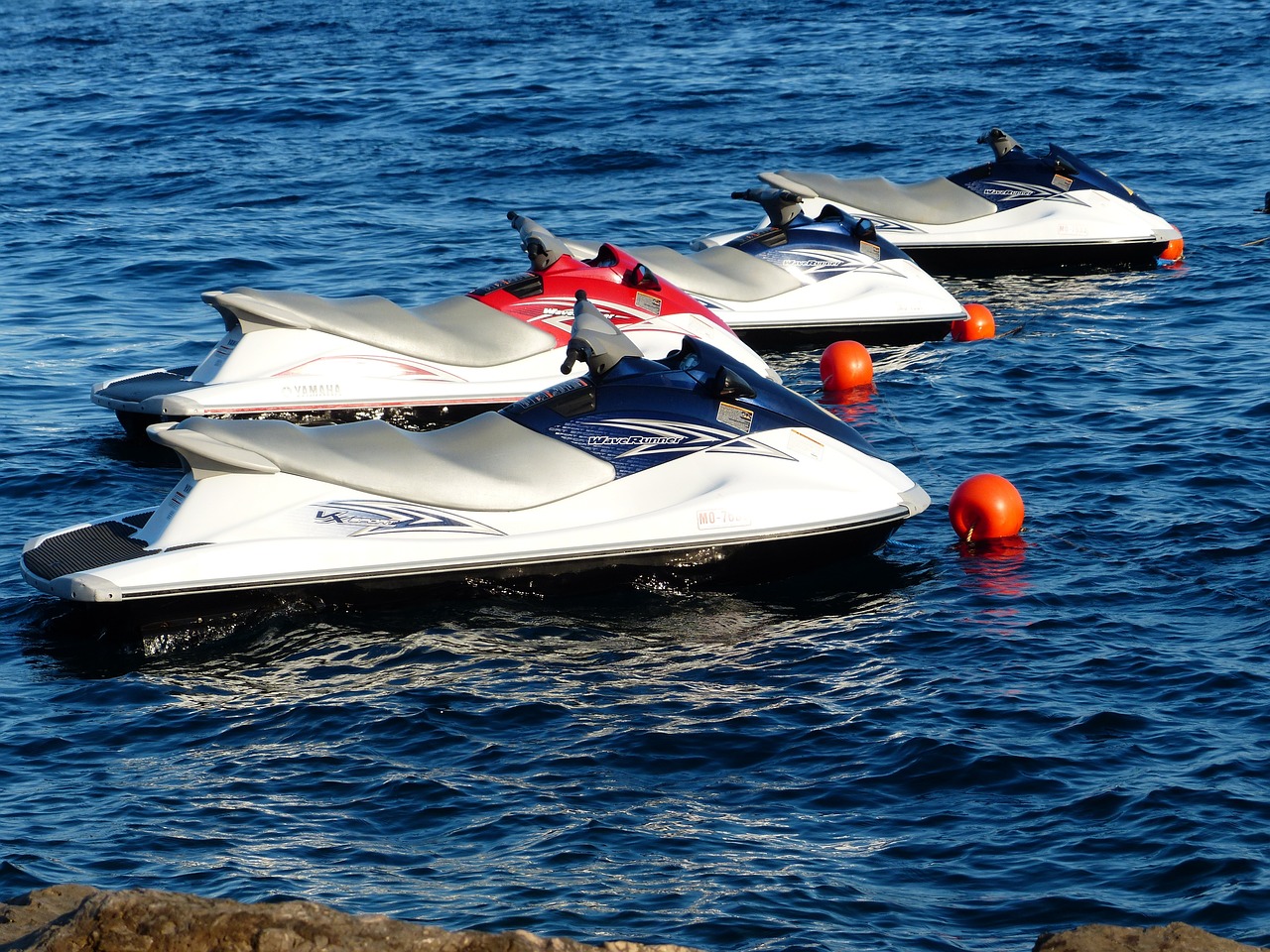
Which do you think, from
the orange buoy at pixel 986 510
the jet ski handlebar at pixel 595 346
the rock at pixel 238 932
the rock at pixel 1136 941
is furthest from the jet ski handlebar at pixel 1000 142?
the rock at pixel 238 932

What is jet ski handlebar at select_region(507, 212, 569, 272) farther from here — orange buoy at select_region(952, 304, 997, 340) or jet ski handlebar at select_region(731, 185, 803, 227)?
orange buoy at select_region(952, 304, 997, 340)

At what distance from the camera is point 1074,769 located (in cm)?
838

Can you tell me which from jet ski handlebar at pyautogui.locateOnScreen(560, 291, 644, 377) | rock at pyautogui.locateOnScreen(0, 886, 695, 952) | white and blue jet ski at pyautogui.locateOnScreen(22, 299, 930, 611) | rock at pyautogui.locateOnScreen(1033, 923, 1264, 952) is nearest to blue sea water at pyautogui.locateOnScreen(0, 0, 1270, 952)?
white and blue jet ski at pyautogui.locateOnScreen(22, 299, 930, 611)

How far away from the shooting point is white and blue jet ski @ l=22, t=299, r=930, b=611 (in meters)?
10.1

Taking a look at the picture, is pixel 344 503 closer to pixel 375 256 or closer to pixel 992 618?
pixel 992 618

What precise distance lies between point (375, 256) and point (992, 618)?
12167 mm

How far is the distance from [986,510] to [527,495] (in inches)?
131

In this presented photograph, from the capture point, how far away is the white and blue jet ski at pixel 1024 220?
61.6 feet

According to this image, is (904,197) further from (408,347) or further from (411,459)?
(411,459)

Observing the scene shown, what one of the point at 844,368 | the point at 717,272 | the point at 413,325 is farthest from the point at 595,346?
the point at 717,272

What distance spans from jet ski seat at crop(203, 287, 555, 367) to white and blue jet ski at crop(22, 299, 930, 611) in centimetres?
317

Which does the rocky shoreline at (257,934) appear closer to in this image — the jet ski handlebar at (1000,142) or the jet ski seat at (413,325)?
the jet ski seat at (413,325)

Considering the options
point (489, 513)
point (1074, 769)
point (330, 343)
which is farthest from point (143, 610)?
point (1074, 769)

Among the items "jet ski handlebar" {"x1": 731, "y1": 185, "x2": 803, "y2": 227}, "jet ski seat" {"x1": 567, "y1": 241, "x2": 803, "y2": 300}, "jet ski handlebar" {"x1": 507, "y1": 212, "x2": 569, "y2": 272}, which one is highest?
"jet ski handlebar" {"x1": 507, "y1": 212, "x2": 569, "y2": 272}
